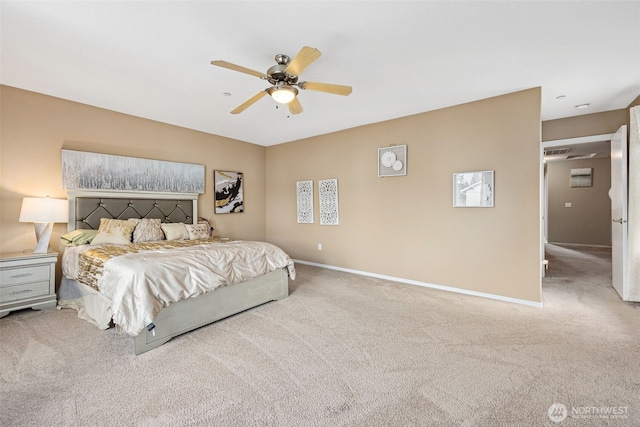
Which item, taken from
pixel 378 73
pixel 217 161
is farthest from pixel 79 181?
pixel 378 73

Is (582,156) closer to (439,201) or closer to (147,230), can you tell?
(439,201)

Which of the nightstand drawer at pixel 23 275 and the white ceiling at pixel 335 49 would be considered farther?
the nightstand drawer at pixel 23 275

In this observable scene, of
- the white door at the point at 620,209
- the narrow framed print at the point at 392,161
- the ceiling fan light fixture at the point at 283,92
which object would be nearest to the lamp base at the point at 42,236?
the ceiling fan light fixture at the point at 283,92

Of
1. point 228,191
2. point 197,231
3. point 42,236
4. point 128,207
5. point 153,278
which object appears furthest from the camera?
point 228,191

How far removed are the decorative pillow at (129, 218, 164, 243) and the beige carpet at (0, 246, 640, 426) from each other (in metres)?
Answer: 1.09

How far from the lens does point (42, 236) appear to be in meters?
3.28

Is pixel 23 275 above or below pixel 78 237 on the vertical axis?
below

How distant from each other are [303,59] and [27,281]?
3.75 m

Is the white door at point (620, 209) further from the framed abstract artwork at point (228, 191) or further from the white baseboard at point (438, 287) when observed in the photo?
the framed abstract artwork at point (228, 191)

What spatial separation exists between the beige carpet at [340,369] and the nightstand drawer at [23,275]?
1.24 ft

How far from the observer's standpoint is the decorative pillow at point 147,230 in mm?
3807

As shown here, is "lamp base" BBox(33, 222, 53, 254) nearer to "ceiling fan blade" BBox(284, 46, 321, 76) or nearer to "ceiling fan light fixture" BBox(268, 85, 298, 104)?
"ceiling fan light fixture" BBox(268, 85, 298, 104)

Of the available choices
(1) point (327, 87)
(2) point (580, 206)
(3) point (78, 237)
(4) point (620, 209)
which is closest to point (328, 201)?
(1) point (327, 87)

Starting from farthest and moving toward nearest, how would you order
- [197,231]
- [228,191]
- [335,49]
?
[228,191], [197,231], [335,49]
